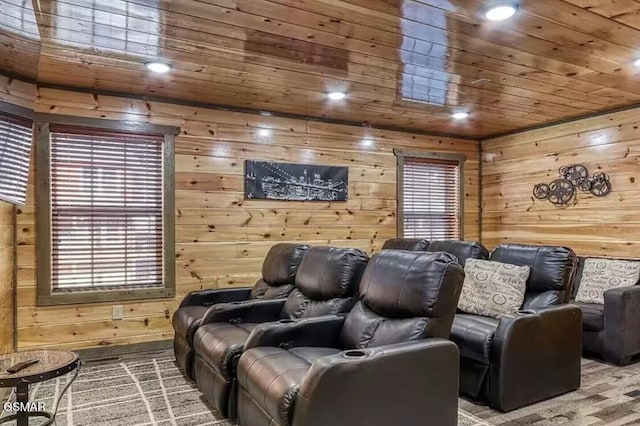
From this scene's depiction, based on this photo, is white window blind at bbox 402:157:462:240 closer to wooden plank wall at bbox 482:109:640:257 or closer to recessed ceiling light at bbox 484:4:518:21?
wooden plank wall at bbox 482:109:640:257

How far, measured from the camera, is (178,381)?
3.48 meters

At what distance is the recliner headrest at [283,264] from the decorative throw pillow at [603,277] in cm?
271

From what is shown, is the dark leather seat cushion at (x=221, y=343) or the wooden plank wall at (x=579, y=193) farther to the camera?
the wooden plank wall at (x=579, y=193)

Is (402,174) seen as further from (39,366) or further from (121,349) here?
(39,366)

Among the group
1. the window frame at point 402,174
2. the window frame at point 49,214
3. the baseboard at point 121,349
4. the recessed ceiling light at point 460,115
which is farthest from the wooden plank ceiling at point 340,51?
the baseboard at point 121,349

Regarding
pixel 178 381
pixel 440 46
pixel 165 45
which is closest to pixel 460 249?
pixel 440 46

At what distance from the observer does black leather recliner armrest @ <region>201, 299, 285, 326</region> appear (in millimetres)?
3283

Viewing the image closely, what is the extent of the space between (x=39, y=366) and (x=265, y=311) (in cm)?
154

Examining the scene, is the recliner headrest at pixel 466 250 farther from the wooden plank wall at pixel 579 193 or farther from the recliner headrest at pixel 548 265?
the wooden plank wall at pixel 579 193

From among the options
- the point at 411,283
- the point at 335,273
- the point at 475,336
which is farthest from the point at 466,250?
the point at 411,283

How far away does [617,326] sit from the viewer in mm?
3766

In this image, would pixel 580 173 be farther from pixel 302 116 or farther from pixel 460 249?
pixel 302 116

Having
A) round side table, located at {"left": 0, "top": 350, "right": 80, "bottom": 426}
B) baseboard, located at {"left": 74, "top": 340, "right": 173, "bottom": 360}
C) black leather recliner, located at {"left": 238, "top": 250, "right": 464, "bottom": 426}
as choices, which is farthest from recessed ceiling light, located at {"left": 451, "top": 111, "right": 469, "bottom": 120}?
round side table, located at {"left": 0, "top": 350, "right": 80, "bottom": 426}

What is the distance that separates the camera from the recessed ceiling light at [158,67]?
11.3 ft
